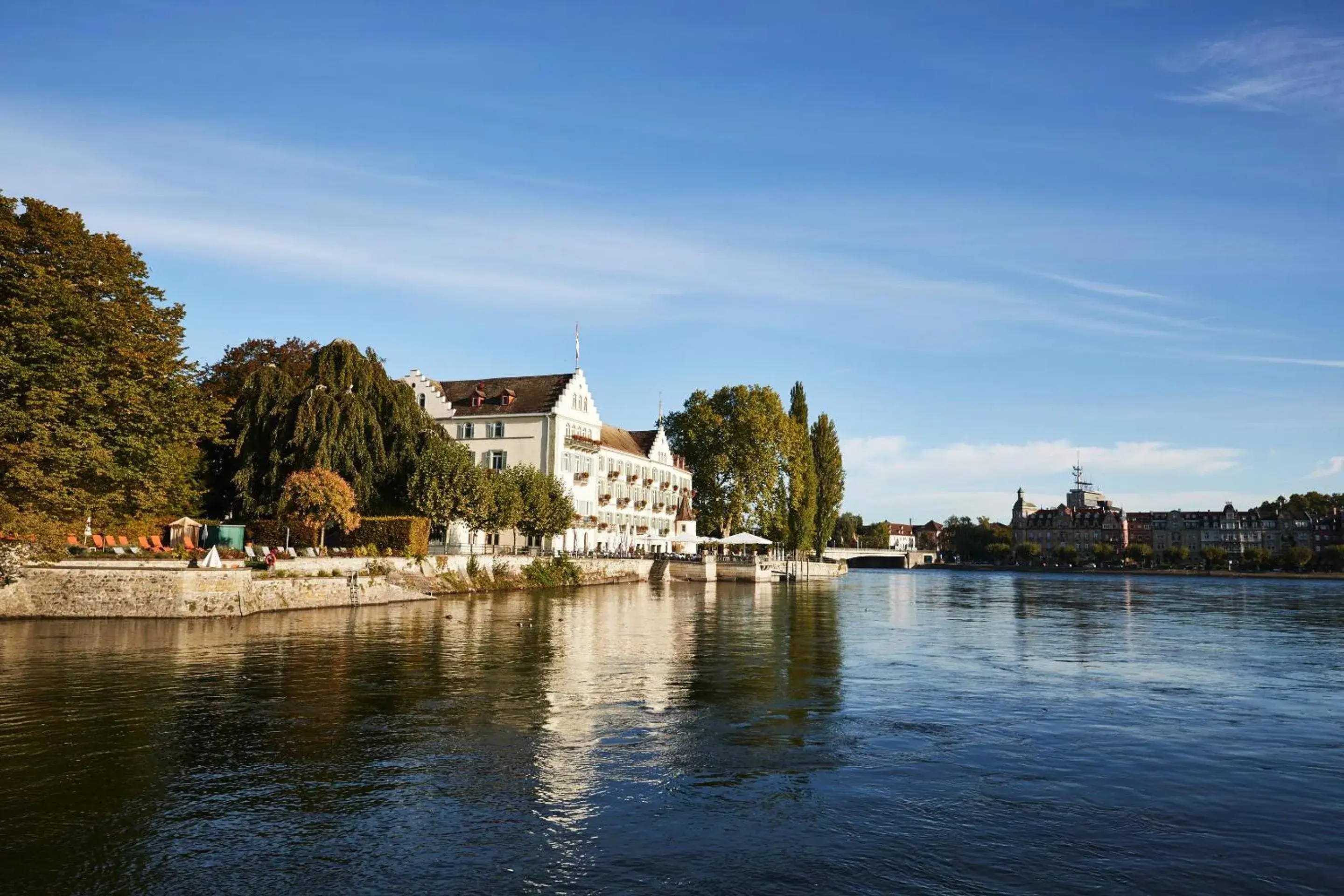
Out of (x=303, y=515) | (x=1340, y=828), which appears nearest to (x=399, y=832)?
(x=1340, y=828)

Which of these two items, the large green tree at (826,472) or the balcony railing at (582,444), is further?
the large green tree at (826,472)

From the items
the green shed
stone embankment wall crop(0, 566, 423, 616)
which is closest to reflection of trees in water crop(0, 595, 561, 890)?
stone embankment wall crop(0, 566, 423, 616)

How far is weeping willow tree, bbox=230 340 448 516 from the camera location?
6156cm

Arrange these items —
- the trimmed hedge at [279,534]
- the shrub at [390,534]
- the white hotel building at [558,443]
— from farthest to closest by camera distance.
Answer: the white hotel building at [558,443], the shrub at [390,534], the trimmed hedge at [279,534]

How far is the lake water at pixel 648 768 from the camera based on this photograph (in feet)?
40.4

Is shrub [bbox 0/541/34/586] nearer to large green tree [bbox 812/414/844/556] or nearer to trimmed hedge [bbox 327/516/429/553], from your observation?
trimmed hedge [bbox 327/516/429/553]

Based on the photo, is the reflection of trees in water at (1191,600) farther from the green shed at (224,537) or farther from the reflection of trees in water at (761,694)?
the green shed at (224,537)

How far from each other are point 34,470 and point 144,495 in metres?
6.47

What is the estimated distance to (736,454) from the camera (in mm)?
114000

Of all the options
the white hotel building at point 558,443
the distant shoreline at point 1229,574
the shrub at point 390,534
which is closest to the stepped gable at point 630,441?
the white hotel building at point 558,443

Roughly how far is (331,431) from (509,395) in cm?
2690

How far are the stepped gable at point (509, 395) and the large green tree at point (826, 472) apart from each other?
47.3 metres

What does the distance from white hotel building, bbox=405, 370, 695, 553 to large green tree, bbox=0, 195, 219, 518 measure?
99.6 ft

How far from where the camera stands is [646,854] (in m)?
12.7
